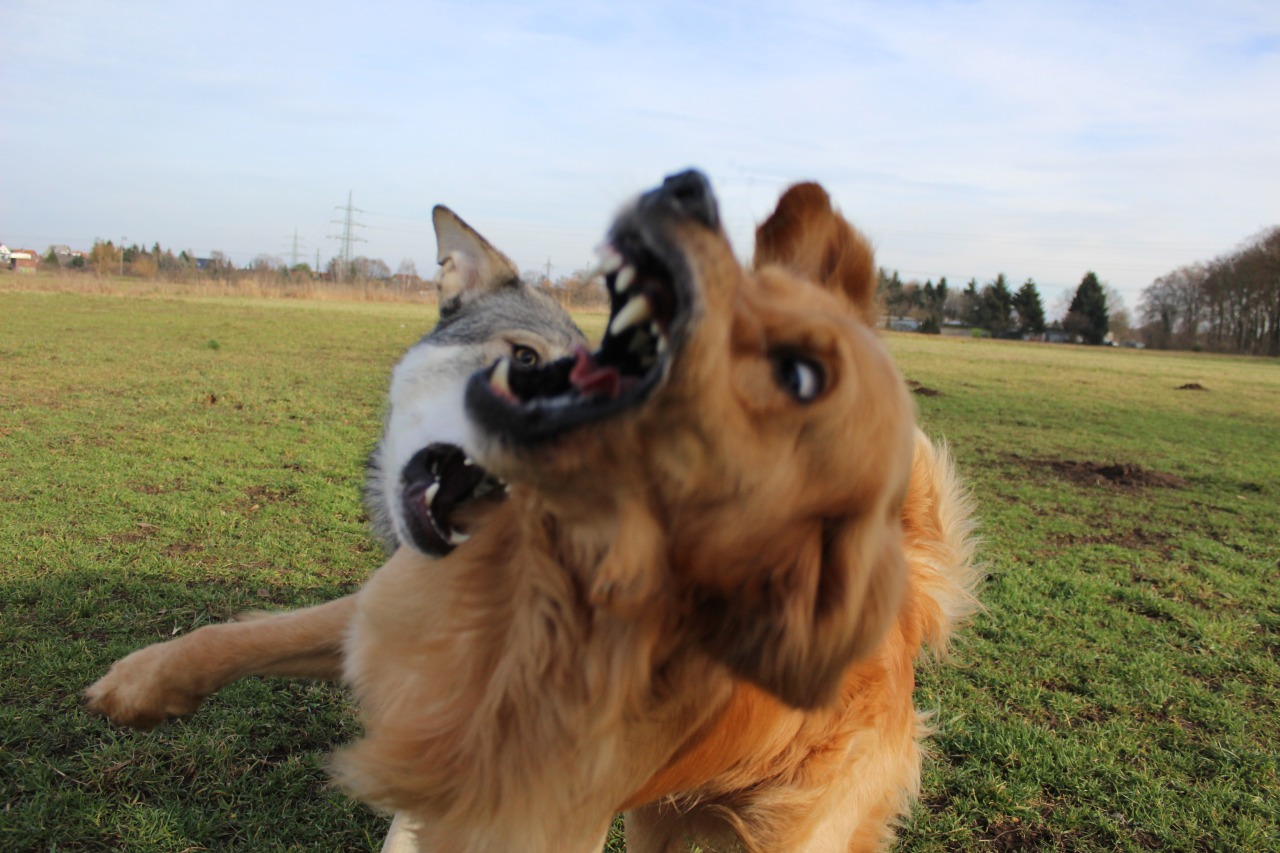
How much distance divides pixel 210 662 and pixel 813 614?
82.7 inches

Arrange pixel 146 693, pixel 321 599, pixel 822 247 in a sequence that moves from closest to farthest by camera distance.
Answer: pixel 822 247 < pixel 146 693 < pixel 321 599

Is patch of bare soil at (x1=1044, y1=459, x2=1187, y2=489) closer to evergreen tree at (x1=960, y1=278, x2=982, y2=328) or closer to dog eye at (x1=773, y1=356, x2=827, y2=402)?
dog eye at (x1=773, y1=356, x2=827, y2=402)

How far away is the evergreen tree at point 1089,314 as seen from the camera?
255 feet

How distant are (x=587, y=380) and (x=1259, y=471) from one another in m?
11.7

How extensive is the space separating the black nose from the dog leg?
1.87 m

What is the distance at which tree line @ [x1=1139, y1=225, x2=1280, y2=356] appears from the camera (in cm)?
6850

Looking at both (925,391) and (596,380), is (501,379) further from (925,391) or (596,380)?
(925,391)

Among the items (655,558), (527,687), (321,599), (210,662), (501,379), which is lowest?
(321,599)

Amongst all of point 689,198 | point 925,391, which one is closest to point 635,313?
point 689,198

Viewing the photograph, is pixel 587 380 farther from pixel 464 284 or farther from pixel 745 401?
pixel 464 284

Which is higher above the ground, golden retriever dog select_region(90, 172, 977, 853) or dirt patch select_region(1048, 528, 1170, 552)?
golden retriever dog select_region(90, 172, 977, 853)

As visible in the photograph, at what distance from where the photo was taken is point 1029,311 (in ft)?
250

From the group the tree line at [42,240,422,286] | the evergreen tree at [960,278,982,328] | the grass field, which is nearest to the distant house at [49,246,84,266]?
the tree line at [42,240,422,286]

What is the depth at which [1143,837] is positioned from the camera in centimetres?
322
